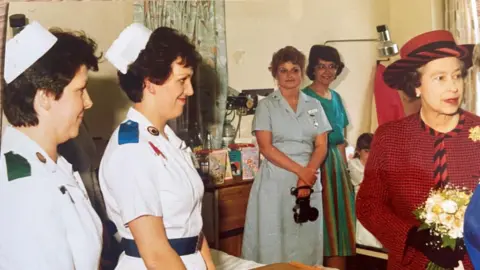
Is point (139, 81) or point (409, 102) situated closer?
point (139, 81)

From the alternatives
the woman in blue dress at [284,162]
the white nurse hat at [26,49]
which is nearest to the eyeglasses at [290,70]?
the woman in blue dress at [284,162]

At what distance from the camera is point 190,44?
105 centimetres

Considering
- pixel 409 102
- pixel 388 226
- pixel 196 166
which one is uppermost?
pixel 409 102

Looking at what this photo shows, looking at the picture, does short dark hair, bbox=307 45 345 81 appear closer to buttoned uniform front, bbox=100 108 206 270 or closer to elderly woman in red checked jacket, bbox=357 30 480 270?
elderly woman in red checked jacket, bbox=357 30 480 270

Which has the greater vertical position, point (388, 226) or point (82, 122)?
point (82, 122)

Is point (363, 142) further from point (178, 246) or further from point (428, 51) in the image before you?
point (178, 246)

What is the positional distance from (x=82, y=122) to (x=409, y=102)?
605mm

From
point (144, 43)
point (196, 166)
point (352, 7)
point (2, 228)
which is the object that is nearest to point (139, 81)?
point (144, 43)

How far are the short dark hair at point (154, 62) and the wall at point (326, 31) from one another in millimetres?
143

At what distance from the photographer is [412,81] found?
1112 millimetres

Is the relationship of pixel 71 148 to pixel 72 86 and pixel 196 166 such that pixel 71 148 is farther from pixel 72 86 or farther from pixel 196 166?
pixel 196 166

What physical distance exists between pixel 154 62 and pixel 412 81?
19.2 inches

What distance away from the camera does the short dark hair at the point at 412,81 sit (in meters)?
1.10

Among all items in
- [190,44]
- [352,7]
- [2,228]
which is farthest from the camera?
[352,7]
